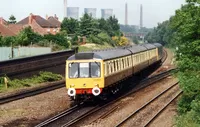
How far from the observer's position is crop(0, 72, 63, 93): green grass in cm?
2658

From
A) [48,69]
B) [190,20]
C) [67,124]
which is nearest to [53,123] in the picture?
[67,124]

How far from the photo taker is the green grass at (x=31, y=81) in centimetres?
2658

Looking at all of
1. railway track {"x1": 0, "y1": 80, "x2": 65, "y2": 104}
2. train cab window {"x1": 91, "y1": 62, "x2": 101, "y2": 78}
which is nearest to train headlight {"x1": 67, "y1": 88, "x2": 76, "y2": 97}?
train cab window {"x1": 91, "y1": 62, "x2": 101, "y2": 78}

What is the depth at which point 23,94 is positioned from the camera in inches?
941

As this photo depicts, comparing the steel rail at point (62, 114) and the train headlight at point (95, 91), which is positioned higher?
the train headlight at point (95, 91)

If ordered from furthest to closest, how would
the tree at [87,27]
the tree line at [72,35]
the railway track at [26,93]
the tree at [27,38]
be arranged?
the tree at [87,27] < the tree line at [72,35] < the tree at [27,38] < the railway track at [26,93]

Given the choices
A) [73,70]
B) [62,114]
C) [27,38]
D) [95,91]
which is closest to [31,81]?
[73,70]

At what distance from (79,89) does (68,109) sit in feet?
3.90

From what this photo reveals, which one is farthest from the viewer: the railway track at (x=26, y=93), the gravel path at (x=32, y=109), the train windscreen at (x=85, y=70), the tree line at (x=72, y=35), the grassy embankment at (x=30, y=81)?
the tree line at (x=72, y=35)

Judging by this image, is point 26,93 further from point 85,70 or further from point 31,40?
point 31,40

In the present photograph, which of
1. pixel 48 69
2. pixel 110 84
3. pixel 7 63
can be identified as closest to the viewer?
pixel 110 84

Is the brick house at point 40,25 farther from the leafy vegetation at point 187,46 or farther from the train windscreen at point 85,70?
the leafy vegetation at point 187,46

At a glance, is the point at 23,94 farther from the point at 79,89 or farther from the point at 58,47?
the point at 58,47

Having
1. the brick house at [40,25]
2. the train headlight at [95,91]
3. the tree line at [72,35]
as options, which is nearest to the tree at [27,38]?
the tree line at [72,35]
